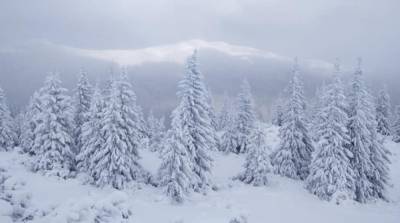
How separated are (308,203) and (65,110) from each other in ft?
82.7

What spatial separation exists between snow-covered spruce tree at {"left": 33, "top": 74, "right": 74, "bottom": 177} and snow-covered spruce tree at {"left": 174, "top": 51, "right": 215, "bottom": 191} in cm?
1218

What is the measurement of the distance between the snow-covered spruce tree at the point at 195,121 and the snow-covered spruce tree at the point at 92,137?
307 inches

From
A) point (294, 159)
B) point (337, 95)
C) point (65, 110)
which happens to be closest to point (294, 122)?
point (294, 159)

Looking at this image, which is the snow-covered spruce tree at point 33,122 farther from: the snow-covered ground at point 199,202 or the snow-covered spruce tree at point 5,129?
the snow-covered spruce tree at point 5,129

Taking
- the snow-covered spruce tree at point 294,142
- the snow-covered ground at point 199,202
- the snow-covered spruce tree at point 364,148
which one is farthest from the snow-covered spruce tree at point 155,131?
the snow-covered spruce tree at point 364,148

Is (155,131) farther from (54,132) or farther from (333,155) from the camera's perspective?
(333,155)

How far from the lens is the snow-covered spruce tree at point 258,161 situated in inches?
1294

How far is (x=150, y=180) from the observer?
105 ft

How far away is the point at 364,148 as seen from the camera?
31266mm

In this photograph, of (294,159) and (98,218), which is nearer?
(98,218)

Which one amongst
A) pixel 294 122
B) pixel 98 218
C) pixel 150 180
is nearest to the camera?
pixel 98 218

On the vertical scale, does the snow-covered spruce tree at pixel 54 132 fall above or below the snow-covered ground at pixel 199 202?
above

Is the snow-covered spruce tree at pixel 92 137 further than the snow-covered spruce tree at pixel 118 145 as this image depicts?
Yes

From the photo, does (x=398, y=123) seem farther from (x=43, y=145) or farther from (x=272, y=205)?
(x=43, y=145)
